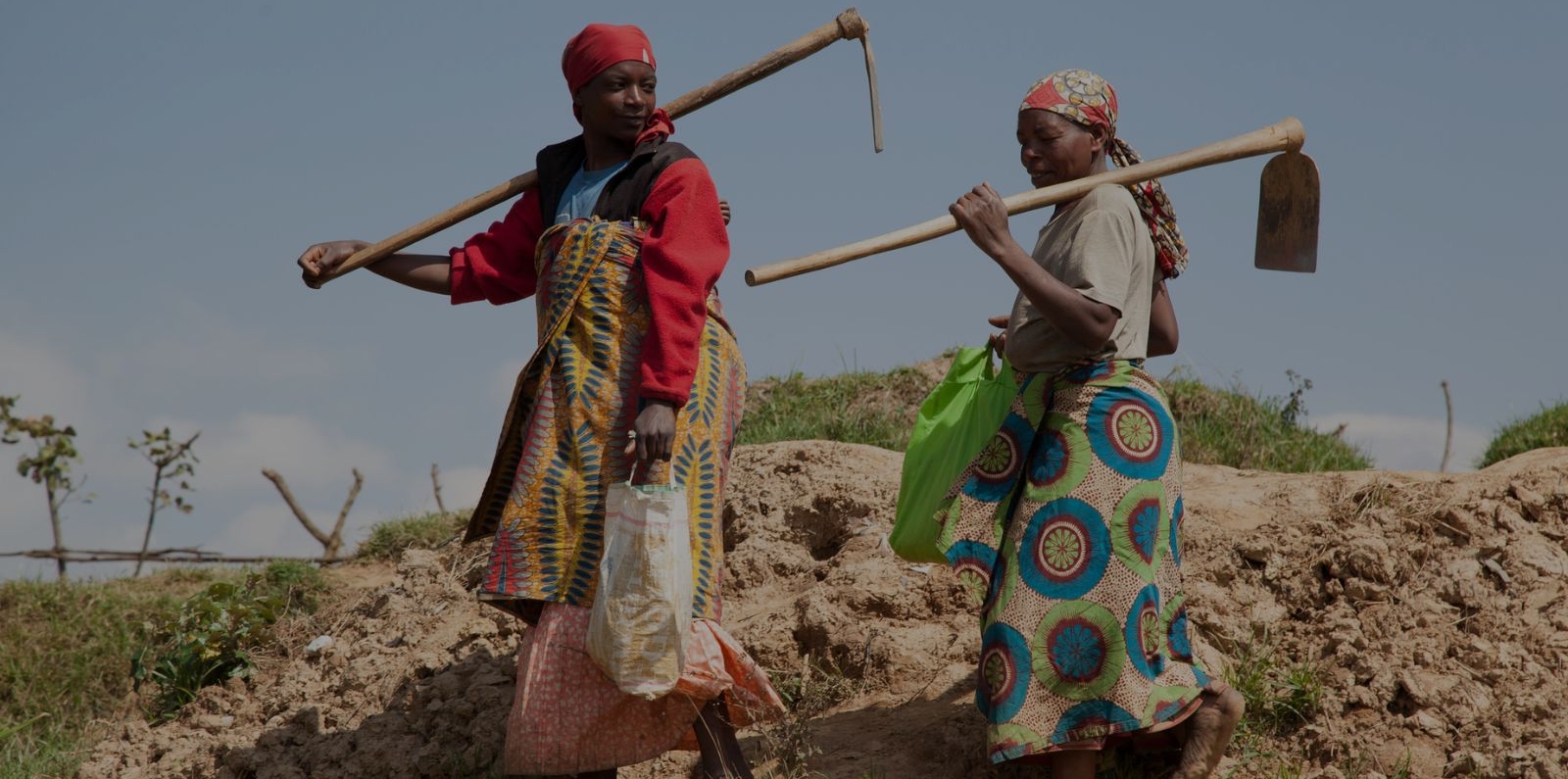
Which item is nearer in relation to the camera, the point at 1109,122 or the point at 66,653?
the point at 1109,122

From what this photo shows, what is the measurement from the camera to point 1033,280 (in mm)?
3367

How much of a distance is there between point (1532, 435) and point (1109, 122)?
206 inches

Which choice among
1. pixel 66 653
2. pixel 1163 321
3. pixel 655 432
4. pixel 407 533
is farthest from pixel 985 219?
pixel 66 653

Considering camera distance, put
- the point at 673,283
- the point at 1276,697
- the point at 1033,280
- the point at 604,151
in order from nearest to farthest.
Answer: the point at 1033,280 < the point at 673,283 < the point at 604,151 < the point at 1276,697

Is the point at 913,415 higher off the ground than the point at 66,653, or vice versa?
the point at 913,415

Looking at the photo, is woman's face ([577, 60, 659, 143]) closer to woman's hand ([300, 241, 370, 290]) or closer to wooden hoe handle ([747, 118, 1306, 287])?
wooden hoe handle ([747, 118, 1306, 287])

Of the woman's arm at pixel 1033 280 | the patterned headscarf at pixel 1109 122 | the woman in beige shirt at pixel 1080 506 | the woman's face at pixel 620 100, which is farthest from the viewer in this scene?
the woman's face at pixel 620 100

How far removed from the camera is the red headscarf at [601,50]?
3.90 m

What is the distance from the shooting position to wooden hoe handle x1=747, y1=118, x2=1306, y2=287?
3584mm

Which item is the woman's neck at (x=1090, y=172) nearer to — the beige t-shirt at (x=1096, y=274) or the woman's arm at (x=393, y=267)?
the beige t-shirt at (x=1096, y=274)

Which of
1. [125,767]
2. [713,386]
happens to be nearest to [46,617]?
[125,767]

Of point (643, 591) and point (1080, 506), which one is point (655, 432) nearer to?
point (643, 591)

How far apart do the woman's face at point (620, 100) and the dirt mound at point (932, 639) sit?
5.45ft

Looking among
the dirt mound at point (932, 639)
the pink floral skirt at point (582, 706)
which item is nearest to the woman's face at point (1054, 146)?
the pink floral skirt at point (582, 706)
